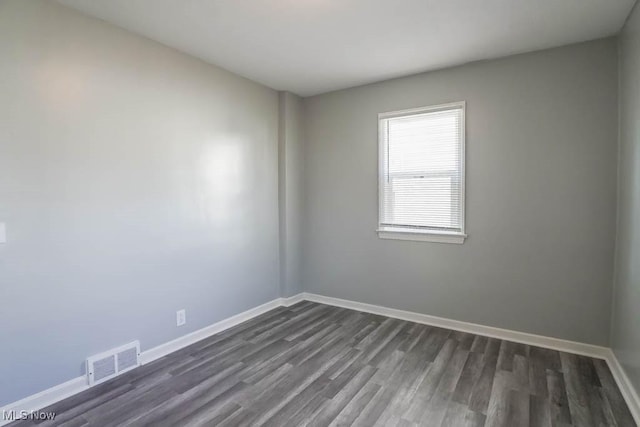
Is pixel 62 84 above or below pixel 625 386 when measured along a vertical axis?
above

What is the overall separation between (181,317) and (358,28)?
9.25 feet

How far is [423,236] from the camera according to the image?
11.5 ft

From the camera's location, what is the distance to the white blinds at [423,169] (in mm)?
3336

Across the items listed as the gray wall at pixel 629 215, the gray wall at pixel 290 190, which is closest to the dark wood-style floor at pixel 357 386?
the gray wall at pixel 629 215

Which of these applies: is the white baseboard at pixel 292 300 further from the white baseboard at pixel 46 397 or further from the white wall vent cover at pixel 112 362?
the white baseboard at pixel 46 397

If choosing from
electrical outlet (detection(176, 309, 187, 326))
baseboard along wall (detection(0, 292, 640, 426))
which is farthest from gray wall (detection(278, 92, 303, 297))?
electrical outlet (detection(176, 309, 187, 326))

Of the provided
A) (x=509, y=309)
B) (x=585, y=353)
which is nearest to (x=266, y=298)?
(x=509, y=309)

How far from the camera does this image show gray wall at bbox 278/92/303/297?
4.09 m

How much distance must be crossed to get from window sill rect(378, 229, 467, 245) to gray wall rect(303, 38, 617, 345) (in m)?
0.06

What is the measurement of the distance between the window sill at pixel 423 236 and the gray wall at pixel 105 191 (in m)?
1.60

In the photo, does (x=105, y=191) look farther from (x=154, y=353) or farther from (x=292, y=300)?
(x=292, y=300)

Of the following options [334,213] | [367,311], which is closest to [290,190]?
[334,213]

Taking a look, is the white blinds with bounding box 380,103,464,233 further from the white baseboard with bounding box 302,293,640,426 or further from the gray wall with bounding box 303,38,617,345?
the white baseboard with bounding box 302,293,640,426

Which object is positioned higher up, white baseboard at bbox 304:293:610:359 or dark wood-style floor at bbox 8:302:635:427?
white baseboard at bbox 304:293:610:359
